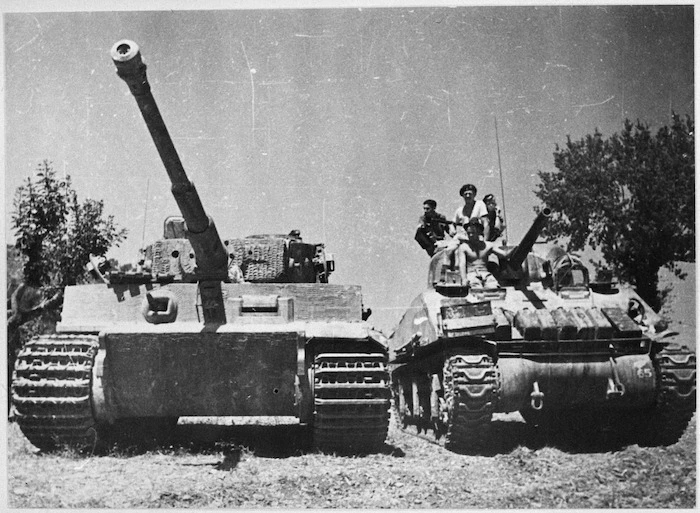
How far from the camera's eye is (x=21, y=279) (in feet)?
38.1

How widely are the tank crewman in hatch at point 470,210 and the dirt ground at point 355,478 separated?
10.9ft

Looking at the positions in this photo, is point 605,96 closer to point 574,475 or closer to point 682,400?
point 682,400

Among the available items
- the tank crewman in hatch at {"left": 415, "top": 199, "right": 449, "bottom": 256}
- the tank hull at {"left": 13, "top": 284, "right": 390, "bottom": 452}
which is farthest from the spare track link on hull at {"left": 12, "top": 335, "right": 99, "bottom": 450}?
the tank crewman in hatch at {"left": 415, "top": 199, "right": 449, "bottom": 256}

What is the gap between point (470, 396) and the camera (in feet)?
32.7

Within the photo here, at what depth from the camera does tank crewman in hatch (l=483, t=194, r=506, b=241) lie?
42.7ft

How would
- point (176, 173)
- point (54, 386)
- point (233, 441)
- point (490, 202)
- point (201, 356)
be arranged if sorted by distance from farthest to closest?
point (490, 202)
point (233, 441)
point (201, 356)
point (54, 386)
point (176, 173)

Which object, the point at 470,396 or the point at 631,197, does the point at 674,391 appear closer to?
the point at 470,396

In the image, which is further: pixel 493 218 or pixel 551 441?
pixel 493 218

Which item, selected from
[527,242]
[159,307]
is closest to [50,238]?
[159,307]

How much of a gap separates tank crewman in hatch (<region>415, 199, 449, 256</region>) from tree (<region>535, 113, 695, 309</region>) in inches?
65.2

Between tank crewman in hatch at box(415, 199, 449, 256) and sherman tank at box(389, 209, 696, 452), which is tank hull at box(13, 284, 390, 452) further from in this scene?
tank crewman in hatch at box(415, 199, 449, 256)

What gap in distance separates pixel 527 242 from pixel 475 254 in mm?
910

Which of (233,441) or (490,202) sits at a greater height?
(490,202)

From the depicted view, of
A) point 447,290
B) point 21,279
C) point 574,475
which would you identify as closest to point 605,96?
point 447,290
